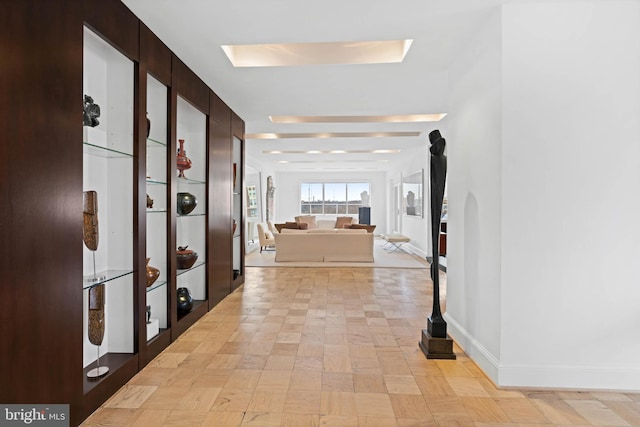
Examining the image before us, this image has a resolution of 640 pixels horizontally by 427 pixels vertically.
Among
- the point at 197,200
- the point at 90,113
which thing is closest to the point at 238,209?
the point at 197,200

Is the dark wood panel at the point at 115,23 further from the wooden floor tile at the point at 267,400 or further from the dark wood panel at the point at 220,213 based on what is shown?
the wooden floor tile at the point at 267,400

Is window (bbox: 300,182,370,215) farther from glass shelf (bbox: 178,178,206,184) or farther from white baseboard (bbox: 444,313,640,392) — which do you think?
white baseboard (bbox: 444,313,640,392)

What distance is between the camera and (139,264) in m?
2.59

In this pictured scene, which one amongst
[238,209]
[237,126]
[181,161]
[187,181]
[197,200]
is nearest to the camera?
[181,161]

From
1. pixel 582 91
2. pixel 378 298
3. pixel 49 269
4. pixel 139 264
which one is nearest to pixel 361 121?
pixel 378 298

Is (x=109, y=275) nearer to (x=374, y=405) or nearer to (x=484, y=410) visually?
(x=374, y=405)

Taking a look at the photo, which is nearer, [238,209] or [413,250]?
[238,209]

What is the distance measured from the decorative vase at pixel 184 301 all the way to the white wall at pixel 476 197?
97.2 inches

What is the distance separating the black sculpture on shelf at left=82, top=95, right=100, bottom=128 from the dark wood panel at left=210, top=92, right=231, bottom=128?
6.41 feet

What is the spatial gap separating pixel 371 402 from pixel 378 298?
254 centimetres

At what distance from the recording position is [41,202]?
168 centimetres

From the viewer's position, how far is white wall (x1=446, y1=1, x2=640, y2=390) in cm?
231

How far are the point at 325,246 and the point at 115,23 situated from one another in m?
5.70

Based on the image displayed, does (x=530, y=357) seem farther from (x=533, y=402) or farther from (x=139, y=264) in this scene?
(x=139, y=264)
